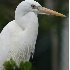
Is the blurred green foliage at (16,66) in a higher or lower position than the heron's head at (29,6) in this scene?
lower

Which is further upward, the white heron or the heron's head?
the heron's head

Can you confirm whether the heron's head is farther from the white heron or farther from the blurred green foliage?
the blurred green foliage

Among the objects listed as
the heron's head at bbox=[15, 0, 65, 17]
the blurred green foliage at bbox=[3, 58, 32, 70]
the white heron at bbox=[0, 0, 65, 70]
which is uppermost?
the heron's head at bbox=[15, 0, 65, 17]

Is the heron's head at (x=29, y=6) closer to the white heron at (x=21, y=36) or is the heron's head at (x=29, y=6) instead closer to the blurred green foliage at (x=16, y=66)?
the white heron at (x=21, y=36)

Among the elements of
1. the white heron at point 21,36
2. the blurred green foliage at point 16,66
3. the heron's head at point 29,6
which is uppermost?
the heron's head at point 29,6

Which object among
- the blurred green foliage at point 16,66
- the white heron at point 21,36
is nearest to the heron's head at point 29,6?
the white heron at point 21,36

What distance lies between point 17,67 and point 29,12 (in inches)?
31.0

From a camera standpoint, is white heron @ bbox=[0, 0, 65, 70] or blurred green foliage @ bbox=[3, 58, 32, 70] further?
white heron @ bbox=[0, 0, 65, 70]

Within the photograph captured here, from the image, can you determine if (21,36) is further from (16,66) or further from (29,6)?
(16,66)

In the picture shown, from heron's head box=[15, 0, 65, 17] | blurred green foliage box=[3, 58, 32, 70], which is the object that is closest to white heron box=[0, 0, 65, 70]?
heron's head box=[15, 0, 65, 17]

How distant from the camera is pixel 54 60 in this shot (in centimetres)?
859

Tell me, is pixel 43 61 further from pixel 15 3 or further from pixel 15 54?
pixel 15 54

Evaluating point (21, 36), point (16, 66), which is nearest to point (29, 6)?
point (21, 36)

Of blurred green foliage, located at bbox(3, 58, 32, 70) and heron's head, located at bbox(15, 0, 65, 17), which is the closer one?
blurred green foliage, located at bbox(3, 58, 32, 70)
